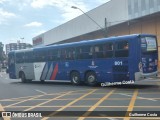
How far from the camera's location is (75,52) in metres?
23.8

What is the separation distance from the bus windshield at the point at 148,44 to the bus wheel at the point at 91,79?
393 centimetres

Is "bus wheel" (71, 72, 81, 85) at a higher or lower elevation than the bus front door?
lower

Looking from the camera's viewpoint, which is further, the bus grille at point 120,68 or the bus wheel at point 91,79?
the bus wheel at point 91,79

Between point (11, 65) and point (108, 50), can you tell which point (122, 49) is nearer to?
point (108, 50)

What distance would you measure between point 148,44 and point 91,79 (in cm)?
439

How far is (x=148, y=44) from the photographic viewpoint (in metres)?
20.0

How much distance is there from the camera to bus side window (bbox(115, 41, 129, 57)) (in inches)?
783

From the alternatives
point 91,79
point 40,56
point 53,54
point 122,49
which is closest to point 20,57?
point 40,56

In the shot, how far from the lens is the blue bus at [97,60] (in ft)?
64.2

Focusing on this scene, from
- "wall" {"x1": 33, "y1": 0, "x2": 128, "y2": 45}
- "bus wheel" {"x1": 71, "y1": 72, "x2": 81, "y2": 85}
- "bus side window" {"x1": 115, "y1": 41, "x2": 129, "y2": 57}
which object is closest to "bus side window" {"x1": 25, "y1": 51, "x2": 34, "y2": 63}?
"bus wheel" {"x1": 71, "y1": 72, "x2": 81, "y2": 85}

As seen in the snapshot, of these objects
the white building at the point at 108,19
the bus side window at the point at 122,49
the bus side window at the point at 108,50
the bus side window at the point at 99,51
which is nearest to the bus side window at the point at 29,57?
the bus side window at the point at 99,51

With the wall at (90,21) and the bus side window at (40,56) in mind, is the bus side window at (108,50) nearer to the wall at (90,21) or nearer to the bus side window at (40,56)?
the bus side window at (40,56)

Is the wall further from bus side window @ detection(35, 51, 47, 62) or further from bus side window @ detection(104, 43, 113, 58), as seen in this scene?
bus side window @ detection(104, 43, 113, 58)

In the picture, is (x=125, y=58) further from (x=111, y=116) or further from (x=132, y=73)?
(x=111, y=116)
